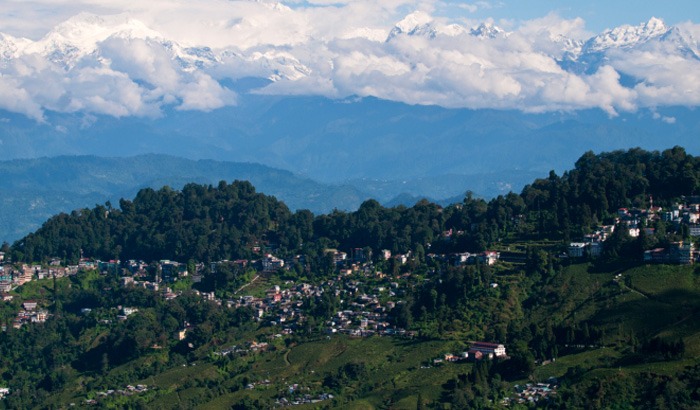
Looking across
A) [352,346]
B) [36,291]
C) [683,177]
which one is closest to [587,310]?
[352,346]

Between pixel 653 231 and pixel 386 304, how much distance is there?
16.7 meters

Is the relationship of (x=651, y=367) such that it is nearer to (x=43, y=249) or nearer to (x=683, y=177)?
(x=683, y=177)

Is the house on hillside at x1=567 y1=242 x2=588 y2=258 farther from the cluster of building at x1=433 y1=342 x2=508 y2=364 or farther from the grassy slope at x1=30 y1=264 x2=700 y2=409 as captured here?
the cluster of building at x1=433 y1=342 x2=508 y2=364

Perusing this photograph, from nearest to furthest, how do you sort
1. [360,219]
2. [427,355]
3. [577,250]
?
[427,355] < [577,250] < [360,219]

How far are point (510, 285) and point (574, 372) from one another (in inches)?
596

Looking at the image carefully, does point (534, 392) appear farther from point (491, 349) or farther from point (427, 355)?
point (427, 355)

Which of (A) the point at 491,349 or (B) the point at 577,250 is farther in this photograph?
(B) the point at 577,250

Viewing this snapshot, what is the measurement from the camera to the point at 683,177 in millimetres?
78062

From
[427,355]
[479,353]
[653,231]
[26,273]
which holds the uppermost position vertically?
[653,231]

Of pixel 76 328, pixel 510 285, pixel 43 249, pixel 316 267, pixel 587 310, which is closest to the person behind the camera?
pixel 587 310

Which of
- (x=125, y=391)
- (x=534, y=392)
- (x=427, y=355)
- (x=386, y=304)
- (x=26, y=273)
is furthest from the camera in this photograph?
(x=26, y=273)

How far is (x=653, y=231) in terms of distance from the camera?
7131 centimetres

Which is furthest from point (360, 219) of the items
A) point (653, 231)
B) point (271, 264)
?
point (653, 231)

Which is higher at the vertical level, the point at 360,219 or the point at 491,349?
the point at 360,219
